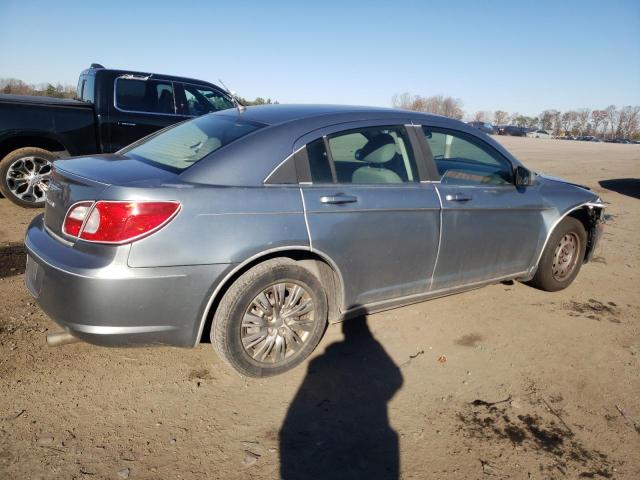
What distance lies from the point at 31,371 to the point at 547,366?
3.39 m

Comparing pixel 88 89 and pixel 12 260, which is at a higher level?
pixel 88 89

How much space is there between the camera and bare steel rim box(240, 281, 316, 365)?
2893mm

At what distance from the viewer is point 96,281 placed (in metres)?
2.44

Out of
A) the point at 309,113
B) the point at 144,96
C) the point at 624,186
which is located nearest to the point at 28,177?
the point at 144,96

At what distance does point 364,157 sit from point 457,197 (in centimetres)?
76

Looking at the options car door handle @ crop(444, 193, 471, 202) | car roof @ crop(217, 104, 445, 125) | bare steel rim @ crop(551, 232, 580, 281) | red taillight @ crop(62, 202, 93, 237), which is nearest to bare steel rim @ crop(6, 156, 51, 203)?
car roof @ crop(217, 104, 445, 125)

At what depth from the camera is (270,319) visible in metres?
2.96

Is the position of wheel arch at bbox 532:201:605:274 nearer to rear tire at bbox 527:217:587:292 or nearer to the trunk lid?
rear tire at bbox 527:217:587:292

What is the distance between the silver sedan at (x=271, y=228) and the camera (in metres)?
2.52

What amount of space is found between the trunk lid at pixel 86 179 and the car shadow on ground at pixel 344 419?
1.54 m

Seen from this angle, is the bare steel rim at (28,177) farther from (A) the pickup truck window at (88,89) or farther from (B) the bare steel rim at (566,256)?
(B) the bare steel rim at (566,256)

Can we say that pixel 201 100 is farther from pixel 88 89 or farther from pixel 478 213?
pixel 478 213

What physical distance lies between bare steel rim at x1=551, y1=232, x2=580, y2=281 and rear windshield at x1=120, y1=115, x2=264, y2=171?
315 centimetres

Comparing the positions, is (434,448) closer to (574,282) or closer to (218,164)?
(218,164)
